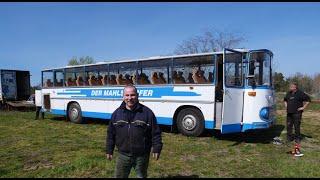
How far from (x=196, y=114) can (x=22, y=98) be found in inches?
799

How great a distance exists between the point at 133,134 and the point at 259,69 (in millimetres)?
7860

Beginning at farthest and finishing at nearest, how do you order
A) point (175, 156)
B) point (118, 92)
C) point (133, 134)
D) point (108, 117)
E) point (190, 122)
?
point (108, 117) → point (118, 92) → point (190, 122) → point (175, 156) → point (133, 134)

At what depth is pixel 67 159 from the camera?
9.55 meters

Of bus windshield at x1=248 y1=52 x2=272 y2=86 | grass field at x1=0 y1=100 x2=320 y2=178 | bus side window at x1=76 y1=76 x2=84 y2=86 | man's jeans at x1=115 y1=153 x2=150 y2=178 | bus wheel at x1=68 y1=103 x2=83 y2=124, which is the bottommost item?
grass field at x1=0 y1=100 x2=320 y2=178

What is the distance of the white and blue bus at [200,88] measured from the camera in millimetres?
12594

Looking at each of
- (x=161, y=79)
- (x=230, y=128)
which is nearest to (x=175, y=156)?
(x=230, y=128)

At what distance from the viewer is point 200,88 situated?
13.3 metres

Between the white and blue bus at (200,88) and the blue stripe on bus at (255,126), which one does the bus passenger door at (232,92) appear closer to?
the white and blue bus at (200,88)

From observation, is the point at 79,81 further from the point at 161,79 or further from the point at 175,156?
the point at 175,156

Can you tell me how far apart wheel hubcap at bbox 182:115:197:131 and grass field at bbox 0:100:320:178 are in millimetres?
404

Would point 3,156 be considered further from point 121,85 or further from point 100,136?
point 121,85

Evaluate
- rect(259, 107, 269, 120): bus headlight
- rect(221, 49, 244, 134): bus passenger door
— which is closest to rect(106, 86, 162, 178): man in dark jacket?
rect(221, 49, 244, 134): bus passenger door

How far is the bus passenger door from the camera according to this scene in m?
12.4

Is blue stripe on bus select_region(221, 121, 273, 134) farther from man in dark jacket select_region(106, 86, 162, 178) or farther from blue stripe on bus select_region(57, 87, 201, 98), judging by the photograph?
man in dark jacket select_region(106, 86, 162, 178)
